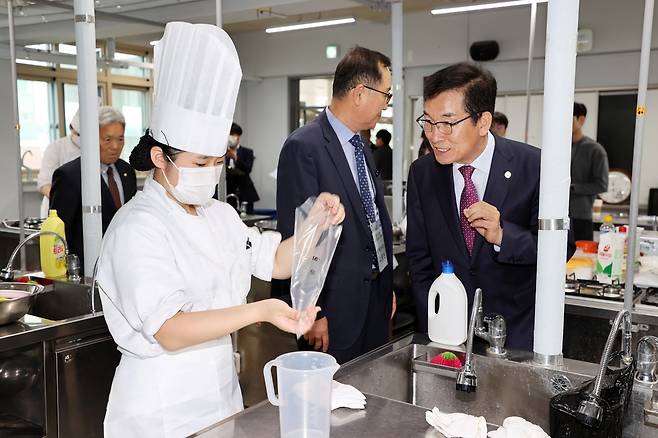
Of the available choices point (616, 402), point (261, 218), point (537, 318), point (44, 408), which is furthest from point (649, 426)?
point (261, 218)

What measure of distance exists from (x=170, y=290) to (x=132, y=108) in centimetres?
930

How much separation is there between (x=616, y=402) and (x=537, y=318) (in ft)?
1.18

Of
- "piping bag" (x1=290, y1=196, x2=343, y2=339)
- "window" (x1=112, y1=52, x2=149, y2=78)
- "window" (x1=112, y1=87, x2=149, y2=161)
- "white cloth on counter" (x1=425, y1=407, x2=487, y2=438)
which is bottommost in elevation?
"white cloth on counter" (x1=425, y1=407, x2=487, y2=438)

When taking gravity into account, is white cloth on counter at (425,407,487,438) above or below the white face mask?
below

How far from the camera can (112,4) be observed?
6.50 m

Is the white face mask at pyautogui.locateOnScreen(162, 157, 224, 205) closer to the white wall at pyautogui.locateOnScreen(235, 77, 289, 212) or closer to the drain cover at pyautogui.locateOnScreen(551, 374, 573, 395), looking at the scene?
the drain cover at pyautogui.locateOnScreen(551, 374, 573, 395)

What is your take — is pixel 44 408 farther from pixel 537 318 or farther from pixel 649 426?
pixel 649 426

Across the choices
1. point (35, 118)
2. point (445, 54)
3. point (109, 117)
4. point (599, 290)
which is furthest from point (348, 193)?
point (35, 118)

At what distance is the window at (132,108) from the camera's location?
979 cm

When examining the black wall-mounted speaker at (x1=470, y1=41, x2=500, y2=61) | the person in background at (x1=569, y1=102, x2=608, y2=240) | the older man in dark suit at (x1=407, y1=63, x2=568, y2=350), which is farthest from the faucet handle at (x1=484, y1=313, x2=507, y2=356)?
the black wall-mounted speaker at (x1=470, y1=41, x2=500, y2=61)

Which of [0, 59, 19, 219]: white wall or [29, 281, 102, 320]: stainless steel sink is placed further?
[0, 59, 19, 219]: white wall

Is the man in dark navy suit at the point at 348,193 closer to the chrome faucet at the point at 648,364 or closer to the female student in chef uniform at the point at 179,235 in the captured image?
the female student in chef uniform at the point at 179,235

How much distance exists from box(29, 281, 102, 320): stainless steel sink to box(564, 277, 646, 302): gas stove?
210 centimetres

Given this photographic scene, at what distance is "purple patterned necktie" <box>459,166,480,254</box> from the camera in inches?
83.0
